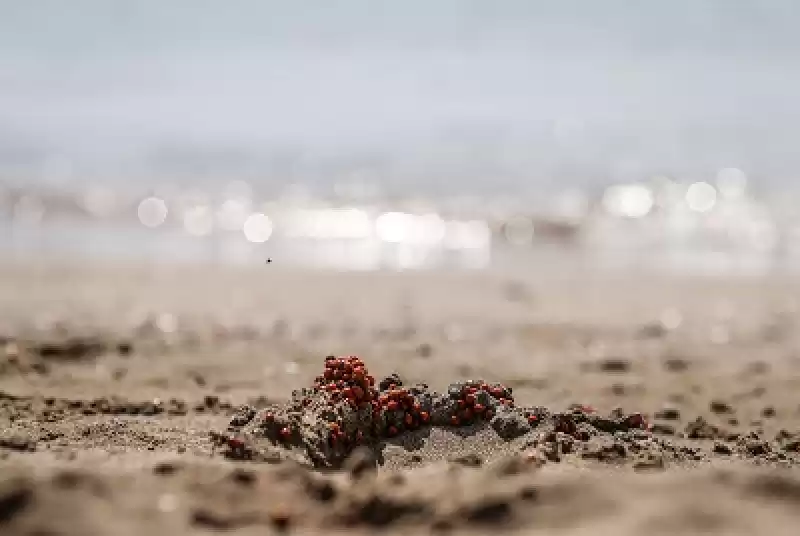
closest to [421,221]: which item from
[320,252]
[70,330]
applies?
[320,252]

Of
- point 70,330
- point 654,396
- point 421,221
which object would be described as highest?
point 421,221

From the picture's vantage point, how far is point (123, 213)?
18234 mm

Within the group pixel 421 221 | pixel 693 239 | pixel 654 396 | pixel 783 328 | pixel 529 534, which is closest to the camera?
pixel 529 534

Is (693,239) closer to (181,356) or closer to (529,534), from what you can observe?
(181,356)

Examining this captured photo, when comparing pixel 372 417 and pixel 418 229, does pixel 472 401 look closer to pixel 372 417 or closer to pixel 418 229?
pixel 372 417

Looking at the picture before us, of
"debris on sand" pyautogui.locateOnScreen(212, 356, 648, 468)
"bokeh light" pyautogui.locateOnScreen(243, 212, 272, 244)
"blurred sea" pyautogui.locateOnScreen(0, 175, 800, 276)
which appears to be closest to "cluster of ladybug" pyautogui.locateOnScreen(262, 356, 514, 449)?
"debris on sand" pyautogui.locateOnScreen(212, 356, 648, 468)

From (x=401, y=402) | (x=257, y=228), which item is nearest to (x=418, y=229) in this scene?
(x=257, y=228)

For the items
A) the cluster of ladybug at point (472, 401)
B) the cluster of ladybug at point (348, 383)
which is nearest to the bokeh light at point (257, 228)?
the cluster of ladybug at point (348, 383)

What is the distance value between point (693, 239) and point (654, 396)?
35.2 feet

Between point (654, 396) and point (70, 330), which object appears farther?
point (70, 330)

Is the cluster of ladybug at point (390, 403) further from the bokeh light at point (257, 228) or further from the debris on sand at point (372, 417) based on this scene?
the bokeh light at point (257, 228)

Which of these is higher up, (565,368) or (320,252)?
(320,252)

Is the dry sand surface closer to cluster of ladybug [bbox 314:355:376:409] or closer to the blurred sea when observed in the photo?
cluster of ladybug [bbox 314:355:376:409]

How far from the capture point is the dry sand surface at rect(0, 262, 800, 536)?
9.00 feet
